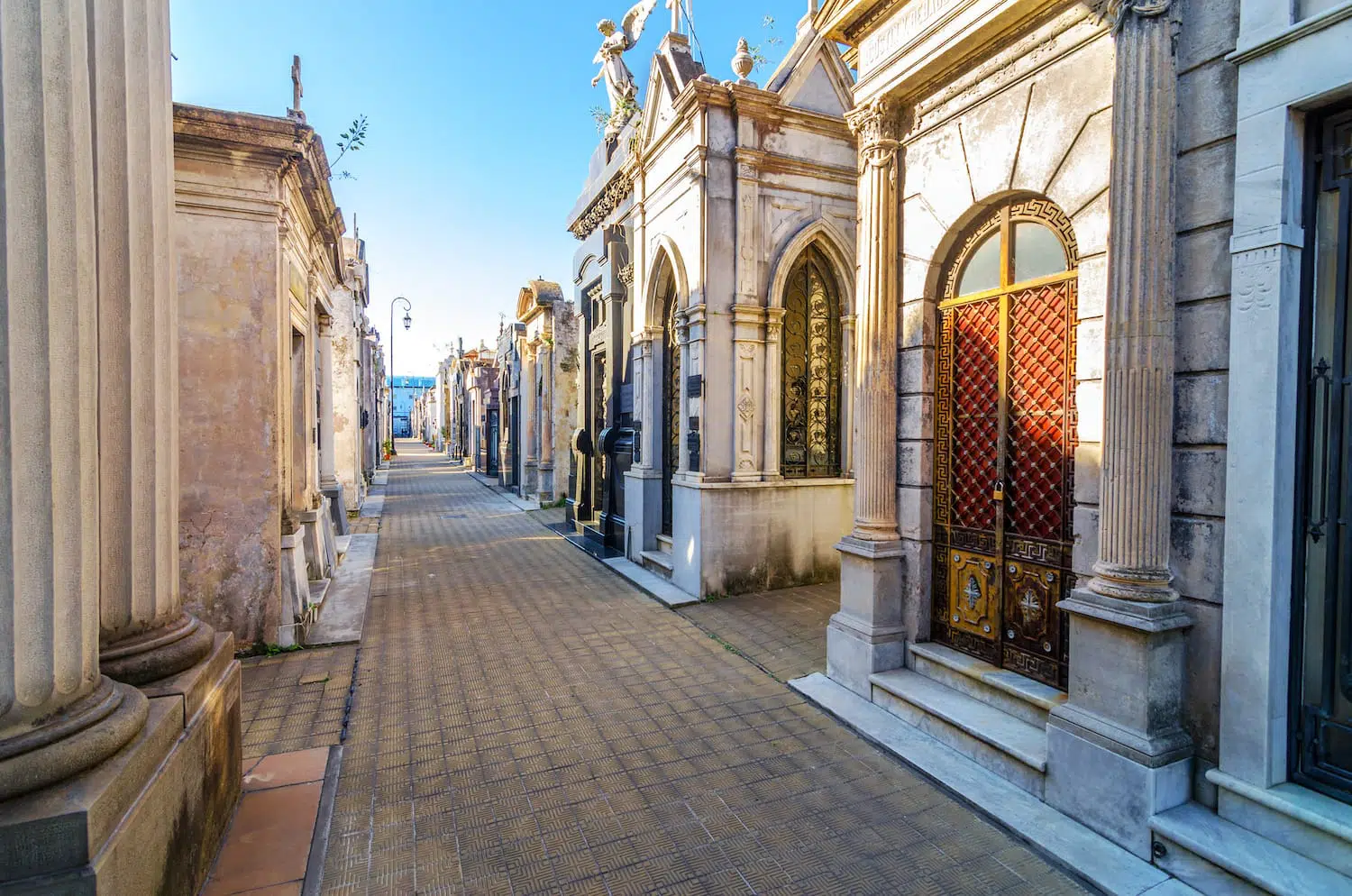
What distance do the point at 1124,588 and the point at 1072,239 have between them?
1.97 m

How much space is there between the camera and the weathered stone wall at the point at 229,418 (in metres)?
5.49

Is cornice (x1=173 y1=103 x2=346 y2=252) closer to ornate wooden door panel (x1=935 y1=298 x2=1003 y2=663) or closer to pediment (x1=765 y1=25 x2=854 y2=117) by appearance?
pediment (x1=765 y1=25 x2=854 y2=117)

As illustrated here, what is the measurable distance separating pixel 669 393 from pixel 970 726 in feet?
20.2

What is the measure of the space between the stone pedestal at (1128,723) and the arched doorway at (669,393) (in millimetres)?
6177

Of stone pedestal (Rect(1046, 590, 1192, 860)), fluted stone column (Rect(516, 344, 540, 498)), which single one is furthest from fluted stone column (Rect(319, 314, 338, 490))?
stone pedestal (Rect(1046, 590, 1192, 860))

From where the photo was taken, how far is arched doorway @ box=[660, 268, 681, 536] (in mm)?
9023

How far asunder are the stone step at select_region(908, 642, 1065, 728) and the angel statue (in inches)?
383

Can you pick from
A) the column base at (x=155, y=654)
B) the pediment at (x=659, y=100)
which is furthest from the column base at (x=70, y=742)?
the pediment at (x=659, y=100)

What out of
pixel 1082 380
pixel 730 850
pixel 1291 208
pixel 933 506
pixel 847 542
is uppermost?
pixel 1291 208

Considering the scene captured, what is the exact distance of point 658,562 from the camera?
859 centimetres

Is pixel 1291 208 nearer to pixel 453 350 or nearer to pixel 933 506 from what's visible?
pixel 933 506

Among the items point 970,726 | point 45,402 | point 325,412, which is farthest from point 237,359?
point 970,726

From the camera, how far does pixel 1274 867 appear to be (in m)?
2.55

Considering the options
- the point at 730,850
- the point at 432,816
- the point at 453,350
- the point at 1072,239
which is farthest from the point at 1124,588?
the point at 453,350
